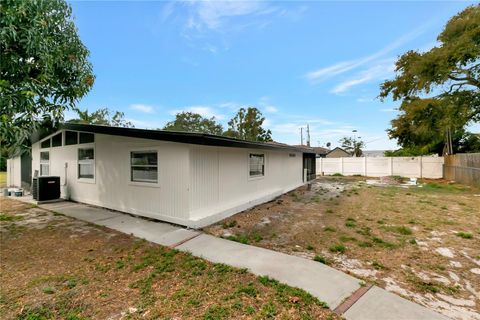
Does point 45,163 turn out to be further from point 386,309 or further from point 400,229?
point 400,229

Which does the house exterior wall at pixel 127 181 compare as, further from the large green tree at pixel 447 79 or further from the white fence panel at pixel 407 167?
the white fence panel at pixel 407 167

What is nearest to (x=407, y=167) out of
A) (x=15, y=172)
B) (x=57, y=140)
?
(x=57, y=140)

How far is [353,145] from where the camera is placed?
56156 millimetres

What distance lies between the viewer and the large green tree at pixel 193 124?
4509 cm

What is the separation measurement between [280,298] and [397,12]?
403 inches

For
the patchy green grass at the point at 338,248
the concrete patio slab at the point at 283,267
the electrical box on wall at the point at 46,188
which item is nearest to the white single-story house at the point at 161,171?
the electrical box on wall at the point at 46,188

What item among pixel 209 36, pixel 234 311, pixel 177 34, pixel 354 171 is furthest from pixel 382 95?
pixel 234 311

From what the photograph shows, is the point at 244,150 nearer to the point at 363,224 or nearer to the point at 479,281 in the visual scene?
the point at 363,224

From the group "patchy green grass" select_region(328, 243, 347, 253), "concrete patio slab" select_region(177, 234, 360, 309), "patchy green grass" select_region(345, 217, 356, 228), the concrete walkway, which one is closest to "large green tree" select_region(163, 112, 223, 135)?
"patchy green grass" select_region(345, 217, 356, 228)

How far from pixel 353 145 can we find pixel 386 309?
5949 cm

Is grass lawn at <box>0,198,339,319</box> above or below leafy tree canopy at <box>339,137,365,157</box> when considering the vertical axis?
below

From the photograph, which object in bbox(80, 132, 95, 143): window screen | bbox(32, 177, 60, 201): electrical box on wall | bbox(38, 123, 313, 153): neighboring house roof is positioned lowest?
bbox(32, 177, 60, 201): electrical box on wall

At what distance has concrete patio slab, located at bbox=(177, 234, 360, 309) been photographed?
9.87 feet

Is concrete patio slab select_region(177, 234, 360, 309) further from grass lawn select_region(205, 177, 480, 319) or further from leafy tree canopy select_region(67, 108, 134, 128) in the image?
leafy tree canopy select_region(67, 108, 134, 128)
